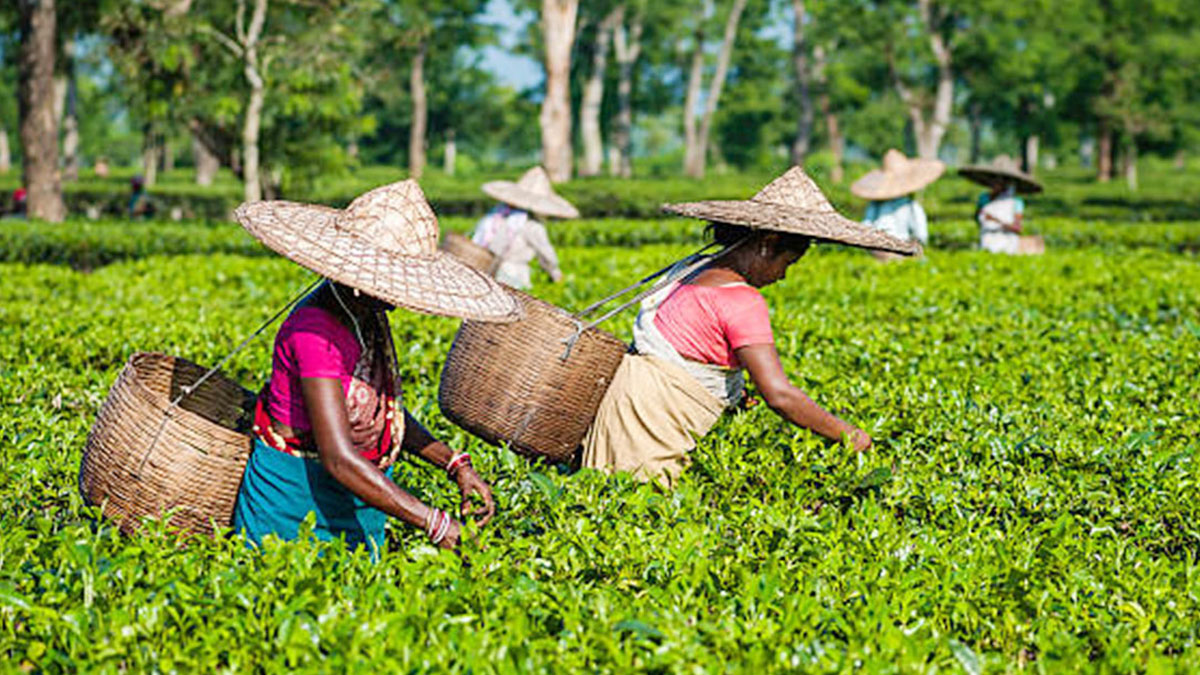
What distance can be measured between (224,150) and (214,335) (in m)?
15.5

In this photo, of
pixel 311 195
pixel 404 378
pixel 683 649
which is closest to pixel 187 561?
pixel 683 649

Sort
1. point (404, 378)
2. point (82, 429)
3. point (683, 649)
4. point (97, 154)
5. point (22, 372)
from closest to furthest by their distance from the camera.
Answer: point (683, 649)
point (82, 429)
point (22, 372)
point (404, 378)
point (97, 154)

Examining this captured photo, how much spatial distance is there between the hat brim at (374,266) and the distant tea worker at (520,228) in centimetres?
664

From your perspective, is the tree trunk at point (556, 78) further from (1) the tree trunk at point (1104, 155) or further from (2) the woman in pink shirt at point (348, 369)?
(1) the tree trunk at point (1104, 155)

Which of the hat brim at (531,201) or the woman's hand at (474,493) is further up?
the hat brim at (531,201)

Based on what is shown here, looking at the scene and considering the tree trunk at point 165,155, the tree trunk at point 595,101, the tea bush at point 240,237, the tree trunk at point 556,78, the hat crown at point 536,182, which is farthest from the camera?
the tree trunk at point 165,155

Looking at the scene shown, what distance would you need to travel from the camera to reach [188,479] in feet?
10.3

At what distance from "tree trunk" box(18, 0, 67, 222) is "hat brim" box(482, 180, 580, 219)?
392 inches

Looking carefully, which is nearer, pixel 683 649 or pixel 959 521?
pixel 683 649

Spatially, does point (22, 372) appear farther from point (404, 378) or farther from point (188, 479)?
point (188, 479)

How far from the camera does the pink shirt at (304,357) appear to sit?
9.48 feet

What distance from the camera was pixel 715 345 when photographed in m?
3.90

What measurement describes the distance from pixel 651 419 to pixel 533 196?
20.3 ft

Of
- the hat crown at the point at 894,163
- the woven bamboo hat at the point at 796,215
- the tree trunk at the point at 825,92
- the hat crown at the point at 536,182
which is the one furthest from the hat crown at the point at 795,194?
the tree trunk at the point at 825,92
